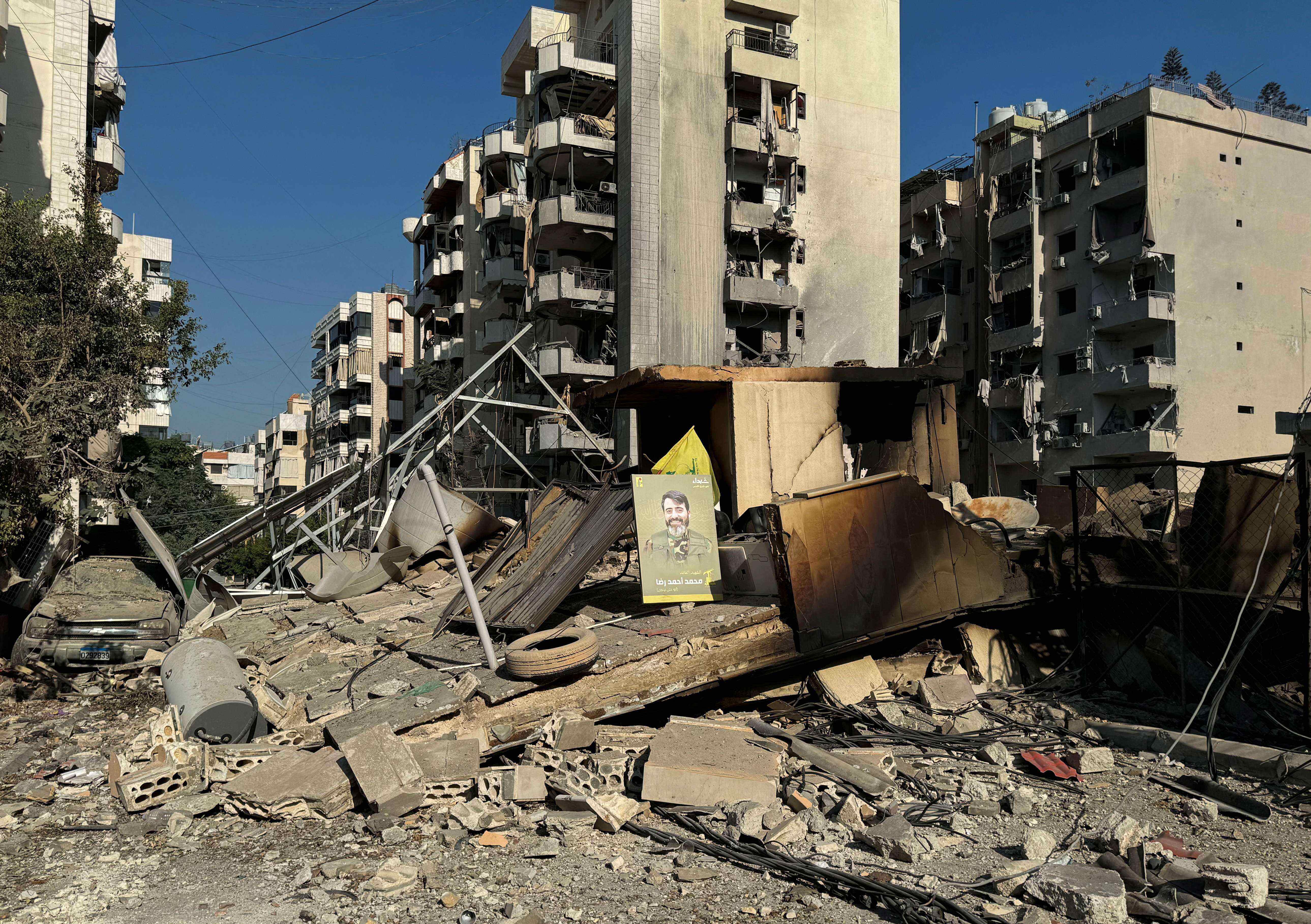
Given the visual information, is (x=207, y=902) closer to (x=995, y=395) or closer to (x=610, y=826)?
(x=610, y=826)

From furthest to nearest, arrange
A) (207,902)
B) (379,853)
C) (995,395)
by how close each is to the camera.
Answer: (995,395)
(379,853)
(207,902)

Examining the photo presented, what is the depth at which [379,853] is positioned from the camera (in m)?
6.14

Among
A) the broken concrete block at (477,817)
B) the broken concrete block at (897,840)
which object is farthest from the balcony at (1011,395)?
the broken concrete block at (477,817)

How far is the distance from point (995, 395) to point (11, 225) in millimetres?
32375

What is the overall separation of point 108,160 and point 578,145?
16.0m

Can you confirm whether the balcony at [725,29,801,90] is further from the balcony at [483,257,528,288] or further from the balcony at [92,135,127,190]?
the balcony at [92,135,127,190]

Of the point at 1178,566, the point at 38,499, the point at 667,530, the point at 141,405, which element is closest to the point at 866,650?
the point at 667,530

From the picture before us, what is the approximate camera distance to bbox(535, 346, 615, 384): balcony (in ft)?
93.9

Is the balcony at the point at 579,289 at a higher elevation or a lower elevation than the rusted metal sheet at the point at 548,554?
higher

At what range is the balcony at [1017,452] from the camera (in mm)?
34438

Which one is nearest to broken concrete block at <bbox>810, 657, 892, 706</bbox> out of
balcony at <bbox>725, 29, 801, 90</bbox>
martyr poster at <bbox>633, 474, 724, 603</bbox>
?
martyr poster at <bbox>633, 474, 724, 603</bbox>

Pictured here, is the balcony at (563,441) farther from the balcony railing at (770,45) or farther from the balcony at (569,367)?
the balcony railing at (770,45)

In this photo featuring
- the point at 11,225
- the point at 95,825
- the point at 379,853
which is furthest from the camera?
the point at 11,225

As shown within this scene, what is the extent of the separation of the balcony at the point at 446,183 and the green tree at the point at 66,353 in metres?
25.4
